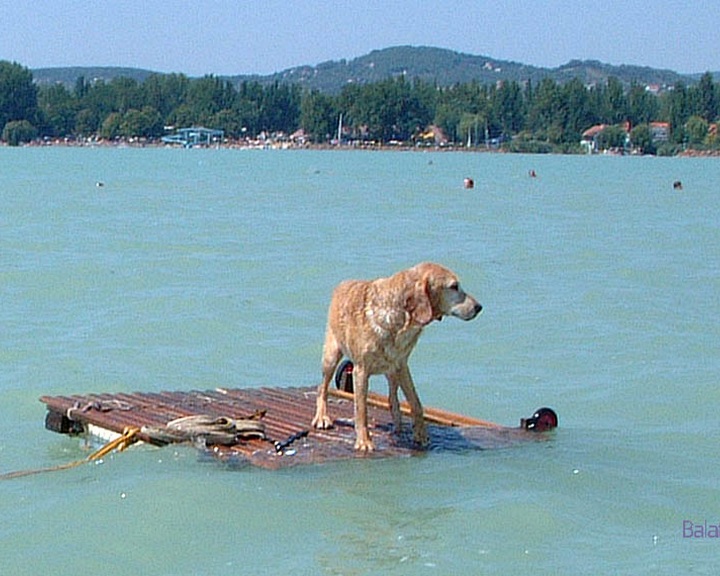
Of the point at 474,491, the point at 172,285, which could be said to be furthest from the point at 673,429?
the point at 172,285

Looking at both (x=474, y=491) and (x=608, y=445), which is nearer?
(x=474, y=491)

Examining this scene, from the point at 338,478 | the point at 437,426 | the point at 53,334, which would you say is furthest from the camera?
the point at 53,334

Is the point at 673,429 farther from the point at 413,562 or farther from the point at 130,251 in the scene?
the point at 130,251

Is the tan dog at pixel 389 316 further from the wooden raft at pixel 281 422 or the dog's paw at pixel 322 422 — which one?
the dog's paw at pixel 322 422

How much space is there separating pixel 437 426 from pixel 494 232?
31.9 metres

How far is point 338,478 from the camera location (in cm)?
1162

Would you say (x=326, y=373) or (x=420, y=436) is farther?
(x=326, y=373)

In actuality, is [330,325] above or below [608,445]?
above

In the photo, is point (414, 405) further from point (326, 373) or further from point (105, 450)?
point (105, 450)

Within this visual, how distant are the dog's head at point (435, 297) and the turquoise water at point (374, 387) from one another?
138cm

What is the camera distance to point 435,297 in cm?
1163

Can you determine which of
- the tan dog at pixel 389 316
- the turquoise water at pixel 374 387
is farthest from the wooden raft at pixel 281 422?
the tan dog at pixel 389 316

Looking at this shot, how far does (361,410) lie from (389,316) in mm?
905

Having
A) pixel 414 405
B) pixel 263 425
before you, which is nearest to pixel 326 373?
pixel 263 425
